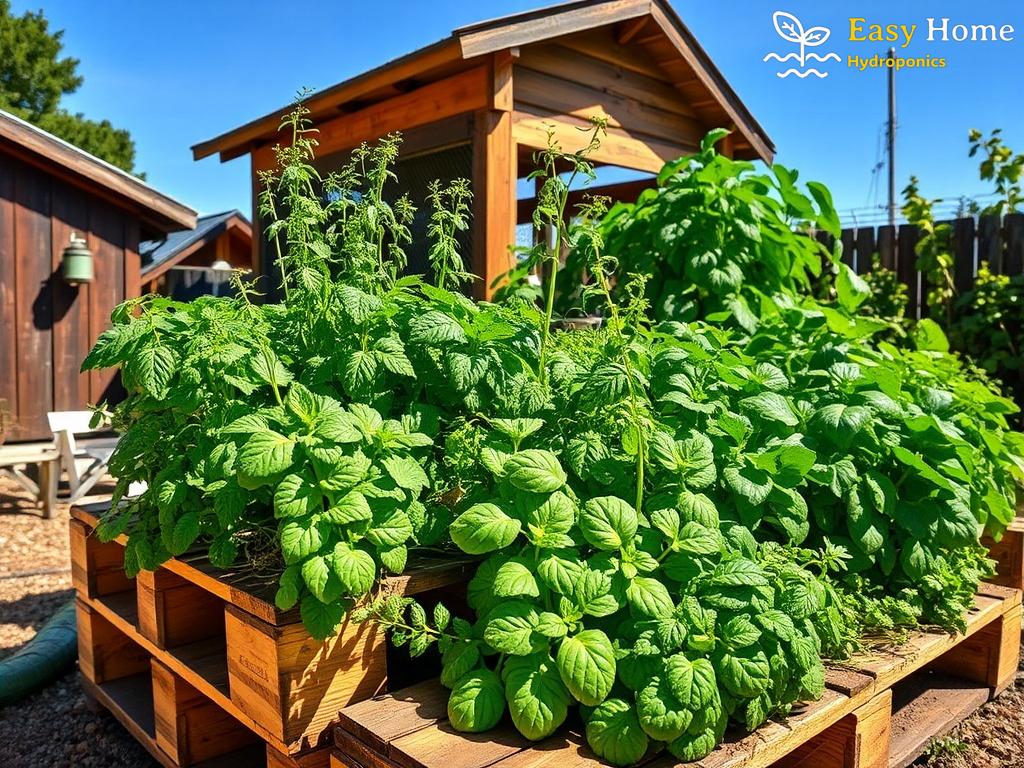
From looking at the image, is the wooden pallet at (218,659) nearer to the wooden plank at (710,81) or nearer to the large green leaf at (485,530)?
the large green leaf at (485,530)

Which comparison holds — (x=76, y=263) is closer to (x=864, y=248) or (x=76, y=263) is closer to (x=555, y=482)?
(x=864, y=248)

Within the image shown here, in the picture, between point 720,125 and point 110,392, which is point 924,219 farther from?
point 110,392

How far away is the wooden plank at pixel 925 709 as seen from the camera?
6.77ft

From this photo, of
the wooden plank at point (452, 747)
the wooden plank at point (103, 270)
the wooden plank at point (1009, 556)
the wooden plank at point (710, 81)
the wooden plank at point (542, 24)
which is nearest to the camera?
the wooden plank at point (452, 747)

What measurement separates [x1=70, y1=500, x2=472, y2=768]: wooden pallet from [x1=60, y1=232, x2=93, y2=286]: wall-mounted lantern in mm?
5443

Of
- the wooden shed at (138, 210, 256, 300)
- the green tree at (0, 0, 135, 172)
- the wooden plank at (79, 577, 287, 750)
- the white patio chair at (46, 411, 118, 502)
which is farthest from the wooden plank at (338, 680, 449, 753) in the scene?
the green tree at (0, 0, 135, 172)

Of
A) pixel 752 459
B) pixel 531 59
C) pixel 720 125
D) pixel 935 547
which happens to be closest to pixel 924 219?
pixel 720 125

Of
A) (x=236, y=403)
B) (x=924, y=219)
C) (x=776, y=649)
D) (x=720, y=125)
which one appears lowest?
(x=776, y=649)

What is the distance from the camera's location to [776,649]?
4.88ft

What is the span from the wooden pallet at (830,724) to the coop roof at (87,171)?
6753 mm

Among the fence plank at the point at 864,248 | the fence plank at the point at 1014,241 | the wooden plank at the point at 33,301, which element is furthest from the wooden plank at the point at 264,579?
the wooden plank at the point at 33,301

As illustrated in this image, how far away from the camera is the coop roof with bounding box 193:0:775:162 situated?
4.41 meters

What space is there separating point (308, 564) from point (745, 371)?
1.17 m

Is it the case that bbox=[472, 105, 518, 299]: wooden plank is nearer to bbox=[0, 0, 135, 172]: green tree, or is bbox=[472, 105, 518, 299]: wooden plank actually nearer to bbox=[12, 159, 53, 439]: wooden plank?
bbox=[12, 159, 53, 439]: wooden plank
